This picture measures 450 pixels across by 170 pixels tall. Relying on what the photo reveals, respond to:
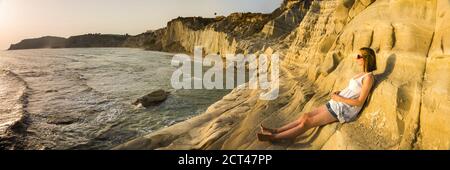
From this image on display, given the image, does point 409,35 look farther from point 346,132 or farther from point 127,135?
point 127,135

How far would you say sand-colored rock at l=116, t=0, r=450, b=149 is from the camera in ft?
17.0

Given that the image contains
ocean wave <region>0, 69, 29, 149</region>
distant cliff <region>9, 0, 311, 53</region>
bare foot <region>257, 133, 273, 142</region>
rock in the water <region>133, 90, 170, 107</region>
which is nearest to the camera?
bare foot <region>257, 133, 273, 142</region>

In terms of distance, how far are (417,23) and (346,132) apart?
94.7 inches

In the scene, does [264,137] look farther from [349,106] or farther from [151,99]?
[151,99]

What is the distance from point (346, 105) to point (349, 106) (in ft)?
0.17

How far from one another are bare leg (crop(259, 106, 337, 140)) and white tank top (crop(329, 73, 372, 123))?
0.15 metres

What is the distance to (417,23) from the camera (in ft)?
20.1

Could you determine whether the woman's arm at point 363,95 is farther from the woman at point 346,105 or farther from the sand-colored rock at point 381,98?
the sand-colored rock at point 381,98

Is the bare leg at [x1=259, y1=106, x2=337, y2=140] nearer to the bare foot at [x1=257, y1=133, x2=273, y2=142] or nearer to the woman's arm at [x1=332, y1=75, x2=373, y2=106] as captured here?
the bare foot at [x1=257, y1=133, x2=273, y2=142]

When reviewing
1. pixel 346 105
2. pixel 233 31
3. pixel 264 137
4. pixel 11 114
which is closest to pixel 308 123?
pixel 346 105

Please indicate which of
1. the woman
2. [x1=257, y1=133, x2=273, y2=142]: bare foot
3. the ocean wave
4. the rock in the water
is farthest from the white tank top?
the rock in the water
